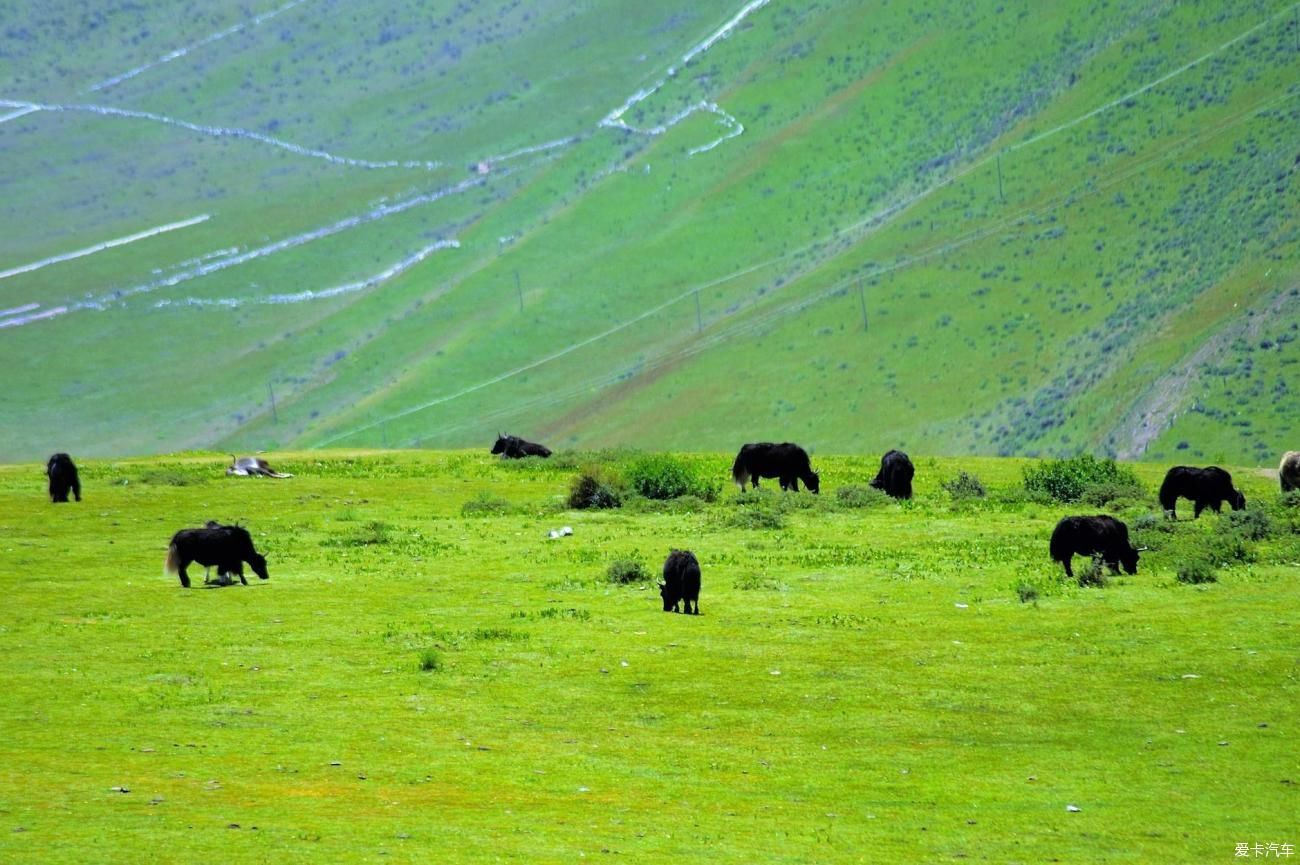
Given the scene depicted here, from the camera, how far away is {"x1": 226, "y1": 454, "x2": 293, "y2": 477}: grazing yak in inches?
2060

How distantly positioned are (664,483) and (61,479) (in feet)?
48.3

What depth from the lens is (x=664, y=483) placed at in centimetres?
4684

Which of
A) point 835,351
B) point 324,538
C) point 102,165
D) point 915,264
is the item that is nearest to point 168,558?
point 324,538

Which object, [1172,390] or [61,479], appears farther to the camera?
[1172,390]

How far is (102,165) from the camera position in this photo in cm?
18900

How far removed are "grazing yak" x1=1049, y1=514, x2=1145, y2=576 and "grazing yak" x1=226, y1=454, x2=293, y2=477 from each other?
26.4 meters

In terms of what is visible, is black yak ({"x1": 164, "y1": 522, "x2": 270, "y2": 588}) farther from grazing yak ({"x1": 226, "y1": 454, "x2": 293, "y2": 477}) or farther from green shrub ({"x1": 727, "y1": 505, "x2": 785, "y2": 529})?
grazing yak ({"x1": 226, "y1": 454, "x2": 293, "y2": 477})

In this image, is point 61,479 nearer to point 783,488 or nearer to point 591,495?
point 591,495

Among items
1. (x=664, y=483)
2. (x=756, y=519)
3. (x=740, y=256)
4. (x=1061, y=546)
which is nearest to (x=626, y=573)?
(x=1061, y=546)

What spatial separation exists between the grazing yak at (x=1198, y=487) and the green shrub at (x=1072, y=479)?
4480 millimetres

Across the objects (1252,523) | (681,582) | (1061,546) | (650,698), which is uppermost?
(1252,523)

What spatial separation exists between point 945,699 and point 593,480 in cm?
2248

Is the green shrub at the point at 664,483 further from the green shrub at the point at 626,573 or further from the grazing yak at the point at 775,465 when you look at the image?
the green shrub at the point at 626,573

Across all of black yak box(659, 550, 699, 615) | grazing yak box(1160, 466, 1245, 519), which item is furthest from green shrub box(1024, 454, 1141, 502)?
black yak box(659, 550, 699, 615)
